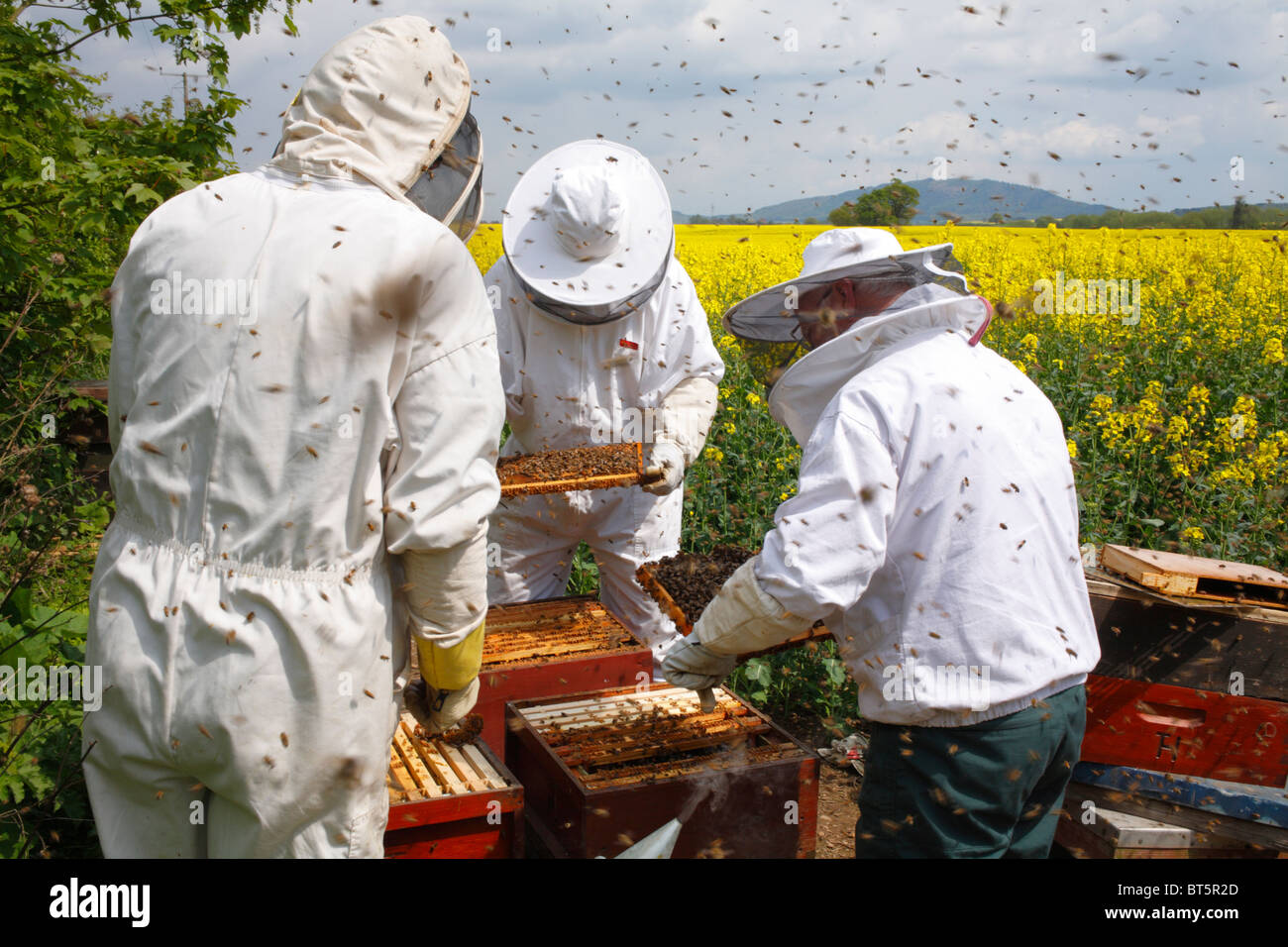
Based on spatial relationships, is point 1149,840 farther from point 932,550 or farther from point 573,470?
point 573,470

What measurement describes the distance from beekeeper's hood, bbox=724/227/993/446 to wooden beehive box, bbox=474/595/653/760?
4.61 feet

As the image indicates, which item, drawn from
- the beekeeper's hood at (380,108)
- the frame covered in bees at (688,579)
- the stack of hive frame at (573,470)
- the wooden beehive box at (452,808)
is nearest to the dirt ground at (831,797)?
the frame covered in bees at (688,579)

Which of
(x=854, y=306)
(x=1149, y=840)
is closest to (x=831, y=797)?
(x=1149, y=840)

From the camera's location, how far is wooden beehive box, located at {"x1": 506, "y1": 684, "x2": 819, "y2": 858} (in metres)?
2.84

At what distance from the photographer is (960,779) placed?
8.25 ft

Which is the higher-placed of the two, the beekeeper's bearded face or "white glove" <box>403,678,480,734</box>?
the beekeeper's bearded face

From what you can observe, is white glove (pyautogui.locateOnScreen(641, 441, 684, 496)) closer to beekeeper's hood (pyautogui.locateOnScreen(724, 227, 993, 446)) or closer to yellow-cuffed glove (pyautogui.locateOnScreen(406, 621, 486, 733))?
beekeeper's hood (pyautogui.locateOnScreen(724, 227, 993, 446))

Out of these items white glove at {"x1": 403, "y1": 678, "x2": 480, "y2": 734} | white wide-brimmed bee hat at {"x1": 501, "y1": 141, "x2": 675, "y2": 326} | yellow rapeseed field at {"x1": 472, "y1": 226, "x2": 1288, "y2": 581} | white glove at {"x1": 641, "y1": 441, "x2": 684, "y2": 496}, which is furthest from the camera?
yellow rapeseed field at {"x1": 472, "y1": 226, "x2": 1288, "y2": 581}

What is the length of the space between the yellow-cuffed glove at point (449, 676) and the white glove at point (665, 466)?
224 centimetres

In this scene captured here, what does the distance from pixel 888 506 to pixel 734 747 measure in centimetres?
119

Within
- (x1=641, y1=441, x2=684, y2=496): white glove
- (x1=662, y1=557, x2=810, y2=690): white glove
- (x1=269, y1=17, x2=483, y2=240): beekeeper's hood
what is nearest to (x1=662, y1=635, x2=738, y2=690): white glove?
(x1=662, y1=557, x2=810, y2=690): white glove

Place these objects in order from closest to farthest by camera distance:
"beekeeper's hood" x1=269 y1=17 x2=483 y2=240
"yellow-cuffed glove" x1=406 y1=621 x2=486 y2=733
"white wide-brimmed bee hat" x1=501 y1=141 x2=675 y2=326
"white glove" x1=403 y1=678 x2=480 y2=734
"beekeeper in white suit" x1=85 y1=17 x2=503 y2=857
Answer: "beekeeper in white suit" x1=85 y1=17 x2=503 y2=857, "beekeeper's hood" x1=269 y1=17 x2=483 y2=240, "yellow-cuffed glove" x1=406 y1=621 x2=486 y2=733, "white glove" x1=403 y1=678 x2=480 y2=734, "white wide-brimmed bee hat" x1=501 y1=141 x2=675 y2=326

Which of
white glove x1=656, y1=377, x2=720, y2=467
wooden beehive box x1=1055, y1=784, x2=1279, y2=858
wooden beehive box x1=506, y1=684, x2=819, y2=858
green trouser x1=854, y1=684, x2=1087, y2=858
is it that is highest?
white glove x1=656, y1=377, x2=720, y2=467

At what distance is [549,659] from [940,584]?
1919 mm
